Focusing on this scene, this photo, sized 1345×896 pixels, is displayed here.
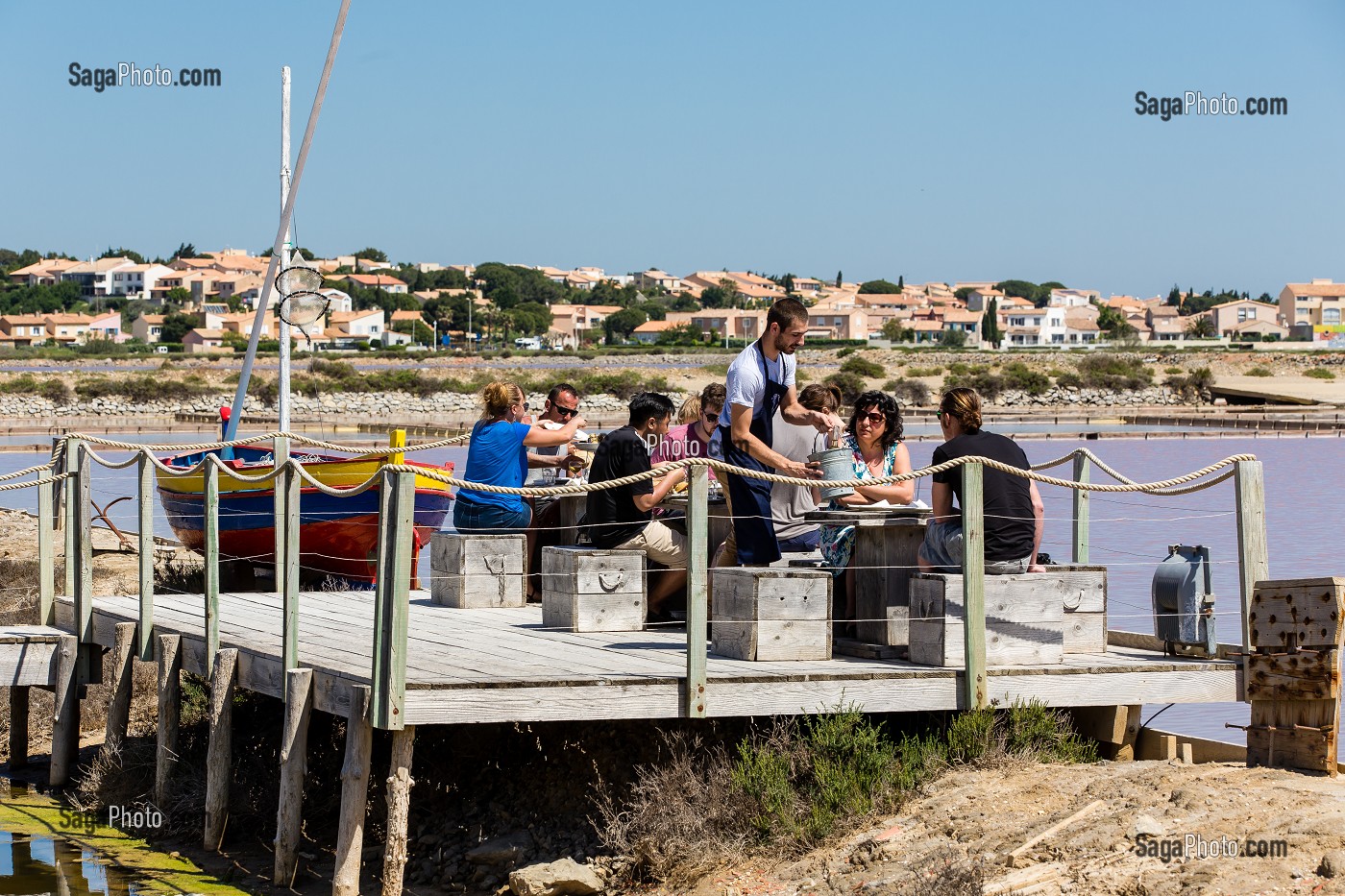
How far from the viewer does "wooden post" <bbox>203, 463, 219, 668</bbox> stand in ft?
29.1

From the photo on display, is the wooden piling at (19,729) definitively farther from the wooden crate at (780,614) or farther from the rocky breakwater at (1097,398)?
the rocky breakwater at (1097,398)

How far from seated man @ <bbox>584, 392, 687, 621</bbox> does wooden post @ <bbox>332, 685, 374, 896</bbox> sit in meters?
1.85

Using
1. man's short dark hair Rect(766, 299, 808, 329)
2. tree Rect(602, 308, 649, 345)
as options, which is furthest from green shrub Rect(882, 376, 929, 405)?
tree Rect(602, 308, 649, 345)

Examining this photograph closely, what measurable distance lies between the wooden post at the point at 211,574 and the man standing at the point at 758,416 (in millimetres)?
2789

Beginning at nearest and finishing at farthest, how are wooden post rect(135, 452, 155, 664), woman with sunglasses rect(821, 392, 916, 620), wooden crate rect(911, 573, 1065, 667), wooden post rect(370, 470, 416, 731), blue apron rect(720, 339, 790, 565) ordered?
1. wooden post rect(370, 470, 416, 731)
2. wooden crate rect(911, 573, 1065, 667)
3. blue apron rect(720, 339, 790, 565)
4. woman with sunglasses rect(821, 392, 916, 620)
5. wooden post rect(135, 452, 155, 664)

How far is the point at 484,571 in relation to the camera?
1003 cm

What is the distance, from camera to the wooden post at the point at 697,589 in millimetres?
7223

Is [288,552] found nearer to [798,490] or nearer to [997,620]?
[798,490]

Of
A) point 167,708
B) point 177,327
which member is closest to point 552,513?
point 167,708

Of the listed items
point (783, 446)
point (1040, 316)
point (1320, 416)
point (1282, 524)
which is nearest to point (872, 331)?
point (1040, 316)

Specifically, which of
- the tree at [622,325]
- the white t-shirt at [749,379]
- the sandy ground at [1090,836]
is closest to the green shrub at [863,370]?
the white t-shirt at [749,379]

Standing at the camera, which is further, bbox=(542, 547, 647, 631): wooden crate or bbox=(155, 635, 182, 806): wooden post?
bbox=(155, 635, 182, 806): wooden post

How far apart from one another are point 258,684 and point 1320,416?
48.0 metres

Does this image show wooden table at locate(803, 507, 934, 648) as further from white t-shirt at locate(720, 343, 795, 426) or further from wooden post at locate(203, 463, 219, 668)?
wooden post at locate(203, 463, 219, 668)
